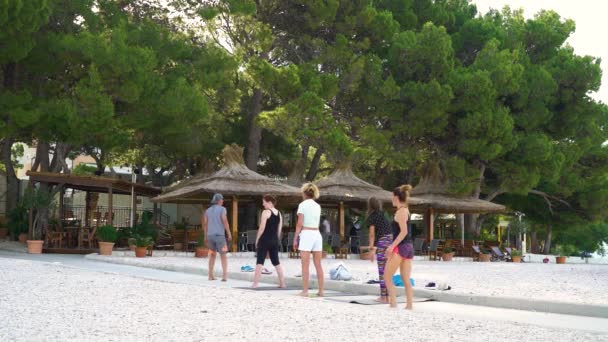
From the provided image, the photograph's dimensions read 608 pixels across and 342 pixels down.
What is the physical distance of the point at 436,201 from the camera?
31109 mm

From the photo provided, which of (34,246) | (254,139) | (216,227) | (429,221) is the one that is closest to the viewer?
(216,227)

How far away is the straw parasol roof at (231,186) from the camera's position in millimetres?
25844

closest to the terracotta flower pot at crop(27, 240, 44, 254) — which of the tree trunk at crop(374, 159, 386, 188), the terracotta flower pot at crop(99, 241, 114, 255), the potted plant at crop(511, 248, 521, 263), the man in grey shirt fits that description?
the terracotta flower pot at crop(99, 241, 114, 255)

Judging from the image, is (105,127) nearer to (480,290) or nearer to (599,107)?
(480,290)

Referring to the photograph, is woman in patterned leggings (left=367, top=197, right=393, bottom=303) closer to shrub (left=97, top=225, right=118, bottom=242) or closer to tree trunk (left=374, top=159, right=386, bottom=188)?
shrub (left=97, top=225, right=118, bottom=242)

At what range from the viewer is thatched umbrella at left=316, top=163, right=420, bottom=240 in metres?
28.0

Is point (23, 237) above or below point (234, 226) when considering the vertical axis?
below

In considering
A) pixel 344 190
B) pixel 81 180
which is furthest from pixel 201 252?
pixel 344 190

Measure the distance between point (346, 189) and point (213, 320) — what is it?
20.7 meters

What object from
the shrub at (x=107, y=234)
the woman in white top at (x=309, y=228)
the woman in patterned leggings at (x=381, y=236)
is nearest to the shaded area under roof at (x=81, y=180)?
the shrub at (x=107, y=234)

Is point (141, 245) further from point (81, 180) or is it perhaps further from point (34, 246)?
point (34, 246)

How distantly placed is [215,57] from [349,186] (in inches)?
254

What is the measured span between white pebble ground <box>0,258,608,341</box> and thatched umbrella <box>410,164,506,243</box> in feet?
68.4

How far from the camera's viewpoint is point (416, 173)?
1567 inches
